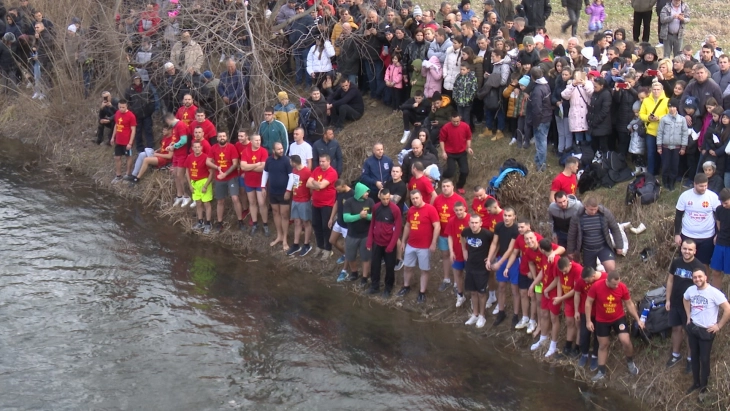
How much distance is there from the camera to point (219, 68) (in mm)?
18953

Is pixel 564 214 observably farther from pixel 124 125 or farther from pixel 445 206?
pixel 124 125

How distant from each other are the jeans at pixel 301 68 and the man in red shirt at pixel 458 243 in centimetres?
721

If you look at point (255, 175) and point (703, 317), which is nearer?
point (703, 317)

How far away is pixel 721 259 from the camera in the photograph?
12.1m

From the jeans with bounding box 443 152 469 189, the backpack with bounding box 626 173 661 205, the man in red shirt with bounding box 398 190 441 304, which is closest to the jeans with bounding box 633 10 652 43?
the jeans with bounding box 443 152 469 189

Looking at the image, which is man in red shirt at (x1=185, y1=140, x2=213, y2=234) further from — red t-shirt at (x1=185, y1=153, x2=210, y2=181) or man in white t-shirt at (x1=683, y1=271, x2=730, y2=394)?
man in white t-shirt at (x1=683, y1=271, x2=730, y2=394)

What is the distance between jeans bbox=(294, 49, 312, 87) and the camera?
19.9 meters

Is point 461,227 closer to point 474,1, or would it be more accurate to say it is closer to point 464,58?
point 464,58

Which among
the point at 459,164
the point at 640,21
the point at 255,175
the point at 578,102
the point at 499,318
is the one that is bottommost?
the point at 499,318

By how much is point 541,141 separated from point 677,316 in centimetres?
463

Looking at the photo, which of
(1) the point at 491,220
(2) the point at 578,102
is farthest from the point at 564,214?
(2) the point at 578,102

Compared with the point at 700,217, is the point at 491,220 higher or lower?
lower

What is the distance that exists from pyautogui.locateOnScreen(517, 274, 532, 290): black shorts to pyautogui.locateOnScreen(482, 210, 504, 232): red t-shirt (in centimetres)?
81

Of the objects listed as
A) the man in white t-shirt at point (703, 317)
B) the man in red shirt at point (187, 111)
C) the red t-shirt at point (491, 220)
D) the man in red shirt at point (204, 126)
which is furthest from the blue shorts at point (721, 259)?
the man in red shirt at point (187, 111)
